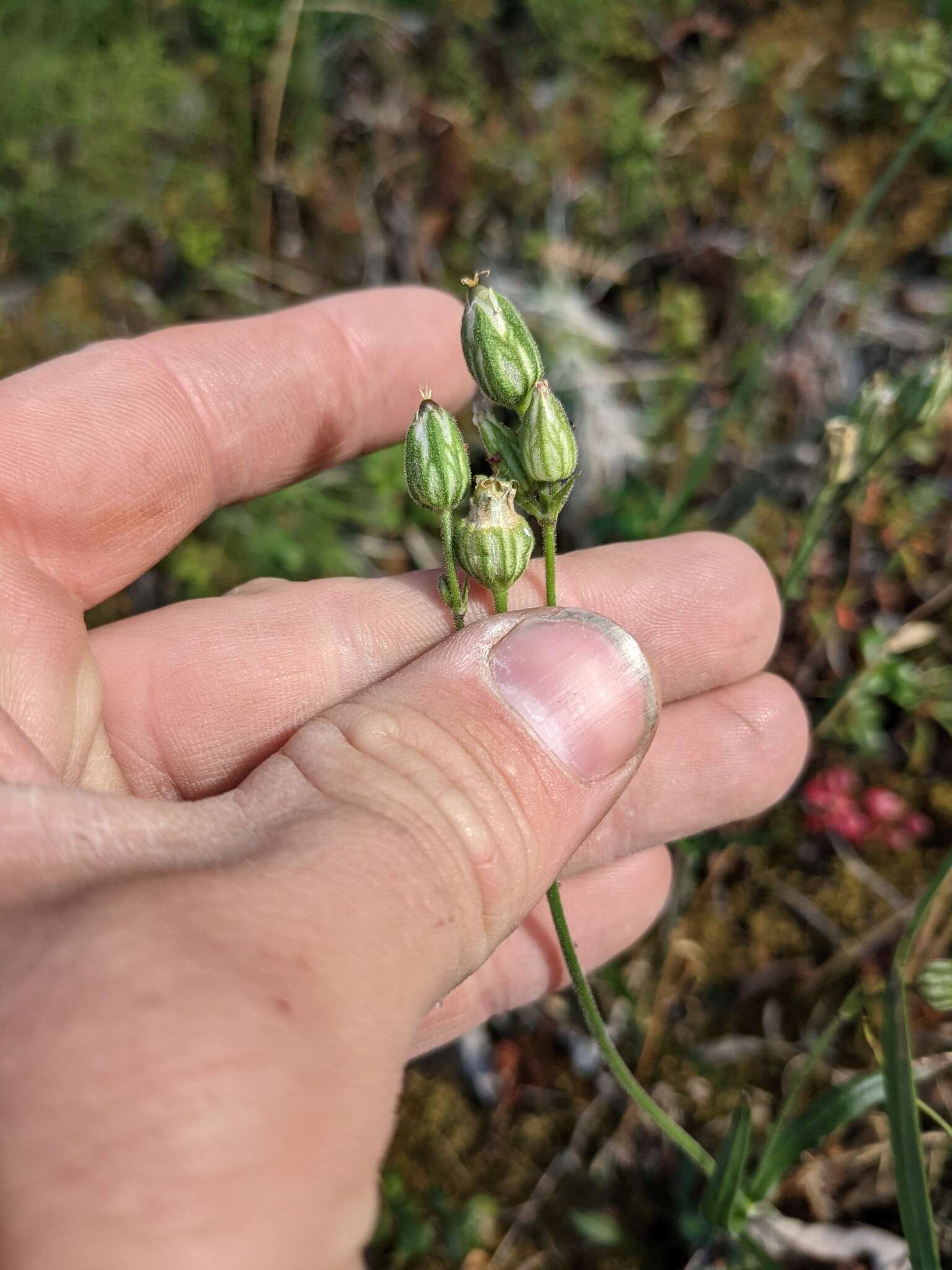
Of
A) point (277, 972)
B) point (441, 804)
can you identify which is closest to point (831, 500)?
point (441, 804)

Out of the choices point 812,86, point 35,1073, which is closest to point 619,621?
point 35,1073

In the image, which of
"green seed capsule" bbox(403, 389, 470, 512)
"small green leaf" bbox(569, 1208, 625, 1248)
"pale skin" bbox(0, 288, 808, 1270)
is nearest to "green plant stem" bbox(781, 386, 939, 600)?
"pale skin" bbox(0, 288, 808, 1270)

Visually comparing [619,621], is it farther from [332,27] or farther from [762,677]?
[332,27]

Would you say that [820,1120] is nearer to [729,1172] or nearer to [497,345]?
[729,1172]

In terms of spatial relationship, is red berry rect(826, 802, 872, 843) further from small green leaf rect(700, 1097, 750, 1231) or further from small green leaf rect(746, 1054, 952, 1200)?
small green leaf rect(700, 1097, 750, 1231)

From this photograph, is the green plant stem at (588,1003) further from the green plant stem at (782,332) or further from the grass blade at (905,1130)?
the green plant stem at (782,332)

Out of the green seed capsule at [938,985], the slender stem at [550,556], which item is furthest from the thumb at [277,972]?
the green seed capsule at [938,985]
